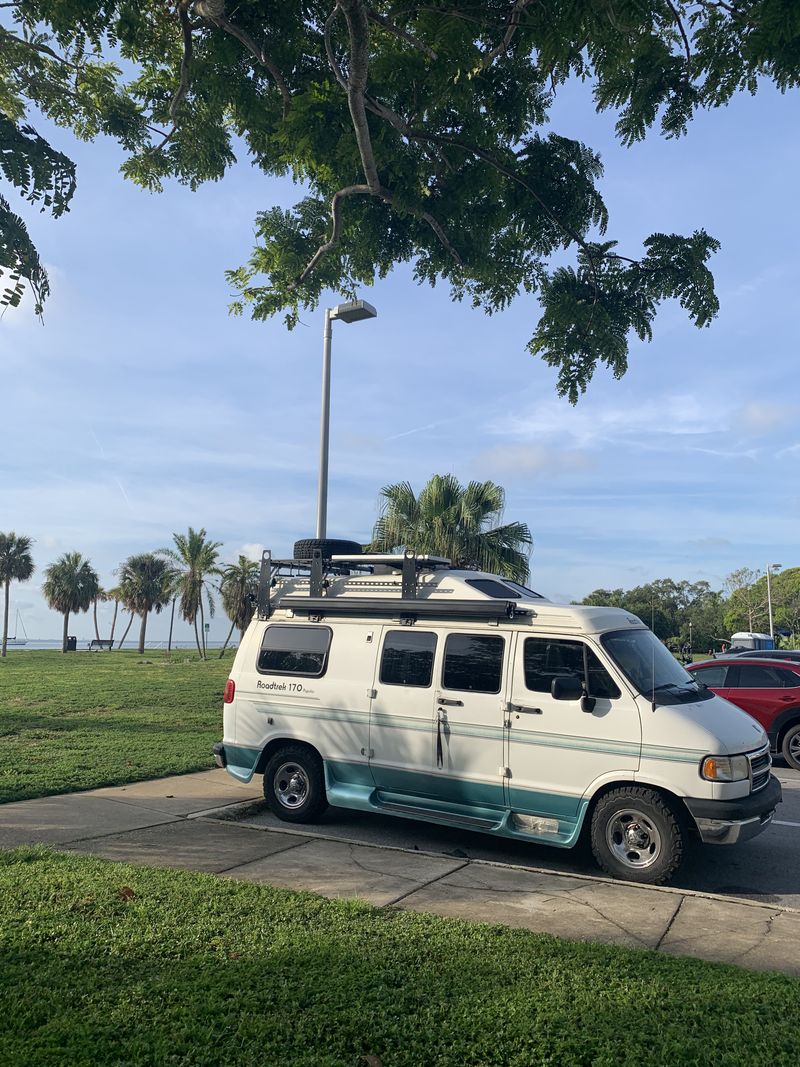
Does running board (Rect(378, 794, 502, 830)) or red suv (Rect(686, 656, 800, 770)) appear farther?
red suv (Rect(686, 656, 800, 770))

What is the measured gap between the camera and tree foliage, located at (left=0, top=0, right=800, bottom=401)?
269 inches

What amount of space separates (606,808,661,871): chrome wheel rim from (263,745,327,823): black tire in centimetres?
304

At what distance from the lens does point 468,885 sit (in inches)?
244

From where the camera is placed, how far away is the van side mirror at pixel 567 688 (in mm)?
6797

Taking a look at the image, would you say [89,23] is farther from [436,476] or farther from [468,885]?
[436,476]

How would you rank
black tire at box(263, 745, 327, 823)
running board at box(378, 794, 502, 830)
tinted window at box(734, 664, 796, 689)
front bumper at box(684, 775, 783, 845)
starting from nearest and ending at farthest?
front bumper at box(684, 775, 783, 845) < running board at box(378, 794, 502, 830) < black tire at box(263, 745, 327, 823) < tinted window at box(734, 664, 796, 689)

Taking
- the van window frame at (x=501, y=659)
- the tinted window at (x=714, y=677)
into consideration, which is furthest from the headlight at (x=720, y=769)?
the tinted window at (x=714, y=677)

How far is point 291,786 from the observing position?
27.8ft

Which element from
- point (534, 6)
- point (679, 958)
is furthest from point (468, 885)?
point (534, 6)

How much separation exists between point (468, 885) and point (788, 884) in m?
2.79

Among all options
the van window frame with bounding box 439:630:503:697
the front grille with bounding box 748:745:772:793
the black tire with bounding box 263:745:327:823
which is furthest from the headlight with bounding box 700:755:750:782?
the black tire with bounding box 263:745:327:823

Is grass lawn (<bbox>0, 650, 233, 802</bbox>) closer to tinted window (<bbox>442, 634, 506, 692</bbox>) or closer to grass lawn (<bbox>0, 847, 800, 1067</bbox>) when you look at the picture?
tinted window (<bbox>442, 634, 506, 692</bbox>)

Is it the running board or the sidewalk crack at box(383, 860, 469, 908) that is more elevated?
the running board

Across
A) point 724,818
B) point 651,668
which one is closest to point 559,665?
point 651,668
